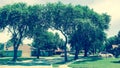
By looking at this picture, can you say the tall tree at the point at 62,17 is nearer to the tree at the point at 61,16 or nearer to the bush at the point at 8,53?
the tree at the point at 61,16

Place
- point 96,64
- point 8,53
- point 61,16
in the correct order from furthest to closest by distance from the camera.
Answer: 1. point 8,53
2. point 61,16
3. point 96,64

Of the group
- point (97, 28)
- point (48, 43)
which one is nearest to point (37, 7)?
point (97, 28)

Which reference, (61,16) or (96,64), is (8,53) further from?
(96,64)

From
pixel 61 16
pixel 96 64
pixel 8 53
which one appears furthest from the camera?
pixel 8 53

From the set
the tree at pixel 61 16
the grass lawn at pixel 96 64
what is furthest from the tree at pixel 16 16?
the grass lawn at pixel 96 64

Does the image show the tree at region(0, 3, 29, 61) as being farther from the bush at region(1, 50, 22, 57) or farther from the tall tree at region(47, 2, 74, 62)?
the bush at region(1, 50, 22, 57)

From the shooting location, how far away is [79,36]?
323 feet

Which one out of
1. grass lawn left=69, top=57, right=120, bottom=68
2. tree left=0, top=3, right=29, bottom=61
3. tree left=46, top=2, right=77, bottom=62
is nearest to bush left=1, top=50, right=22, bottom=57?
tree left=0, top=3, right=29, bottom=61

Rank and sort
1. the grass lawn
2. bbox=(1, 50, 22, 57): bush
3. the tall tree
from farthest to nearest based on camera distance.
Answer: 1. bbox=(1, 50, 22, 57): bush
2. the tall tree
3. the grass lawn

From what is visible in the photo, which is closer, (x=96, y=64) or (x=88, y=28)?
(x=96, y=64)

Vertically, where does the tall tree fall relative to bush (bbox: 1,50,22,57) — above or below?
above

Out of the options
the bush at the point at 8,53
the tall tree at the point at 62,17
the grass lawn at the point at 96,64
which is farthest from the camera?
the bush at the point at 8,53

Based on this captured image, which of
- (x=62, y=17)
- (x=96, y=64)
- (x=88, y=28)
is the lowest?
(x=96, y=64)

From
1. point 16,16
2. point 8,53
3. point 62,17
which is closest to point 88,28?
point 62,17
